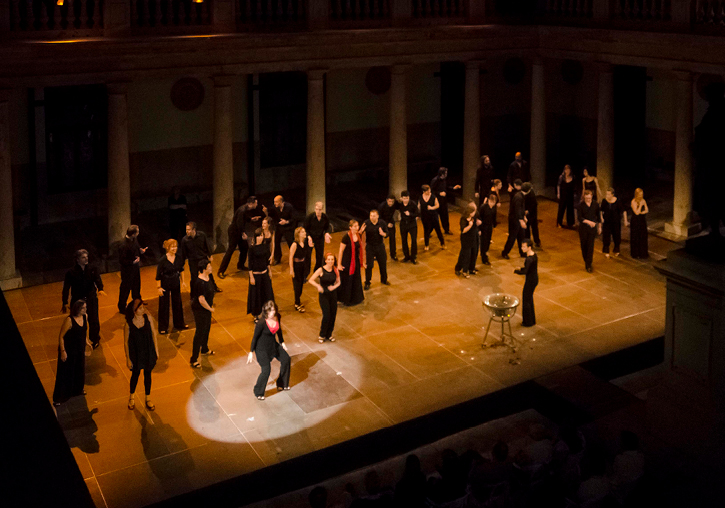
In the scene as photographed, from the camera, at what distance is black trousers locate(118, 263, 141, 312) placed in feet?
53.2

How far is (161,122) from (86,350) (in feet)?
34.6

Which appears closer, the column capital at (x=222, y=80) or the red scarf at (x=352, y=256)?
the red scarf at (x=352, y=256)

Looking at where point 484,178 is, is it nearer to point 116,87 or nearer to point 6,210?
point 116,87

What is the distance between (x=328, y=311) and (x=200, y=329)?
2.07 m

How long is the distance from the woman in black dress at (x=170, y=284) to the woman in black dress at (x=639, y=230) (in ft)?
29.4

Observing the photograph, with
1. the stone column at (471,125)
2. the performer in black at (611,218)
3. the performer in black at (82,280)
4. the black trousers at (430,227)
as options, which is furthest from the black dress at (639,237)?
the performer in black at (82,280)

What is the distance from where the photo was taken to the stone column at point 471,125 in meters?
23.1

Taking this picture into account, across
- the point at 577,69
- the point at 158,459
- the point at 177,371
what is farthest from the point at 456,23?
the point at 158,459

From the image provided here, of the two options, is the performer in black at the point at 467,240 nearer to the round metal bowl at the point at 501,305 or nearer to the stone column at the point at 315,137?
the round metal bowl at the point at 501,305

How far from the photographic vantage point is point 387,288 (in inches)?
714

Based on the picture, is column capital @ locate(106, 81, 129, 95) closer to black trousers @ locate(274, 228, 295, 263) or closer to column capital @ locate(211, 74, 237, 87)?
column capital @ locate(211, 74, 237, 87)

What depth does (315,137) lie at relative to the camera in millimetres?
21219

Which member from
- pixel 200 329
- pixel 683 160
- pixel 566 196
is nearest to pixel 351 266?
pixel 200 329

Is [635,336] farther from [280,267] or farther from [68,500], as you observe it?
[68,500]
